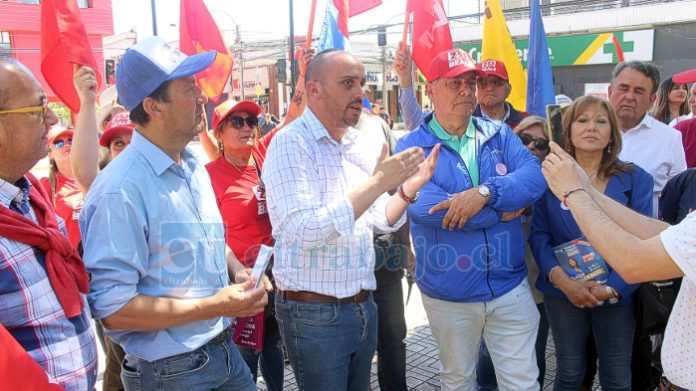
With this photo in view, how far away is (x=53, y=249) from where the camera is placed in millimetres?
1673

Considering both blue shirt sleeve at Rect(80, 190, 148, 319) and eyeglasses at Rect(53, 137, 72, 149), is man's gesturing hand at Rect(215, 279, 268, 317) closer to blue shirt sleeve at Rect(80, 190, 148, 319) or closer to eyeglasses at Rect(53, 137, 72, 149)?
blue shirt sleeve at Rect(80, 190, 148, 319)

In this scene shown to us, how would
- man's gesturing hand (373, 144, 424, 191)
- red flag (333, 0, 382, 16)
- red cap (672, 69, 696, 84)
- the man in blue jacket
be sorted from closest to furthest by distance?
man's gesturing hand (373, 144, 424, 191), the man in blue jacket, red cap (672, 69, 696, 84), red flag (333, 0, 382, 16)

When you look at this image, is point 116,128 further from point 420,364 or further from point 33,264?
point 420,364

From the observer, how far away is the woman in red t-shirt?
3205 mm

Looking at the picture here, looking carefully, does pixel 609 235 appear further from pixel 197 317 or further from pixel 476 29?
pixel 476 29

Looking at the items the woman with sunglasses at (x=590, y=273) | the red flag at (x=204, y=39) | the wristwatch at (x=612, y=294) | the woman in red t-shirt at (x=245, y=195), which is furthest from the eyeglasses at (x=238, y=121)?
the wristwatch at (x=612, y=294)

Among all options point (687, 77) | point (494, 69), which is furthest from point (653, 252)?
point (687, 77)

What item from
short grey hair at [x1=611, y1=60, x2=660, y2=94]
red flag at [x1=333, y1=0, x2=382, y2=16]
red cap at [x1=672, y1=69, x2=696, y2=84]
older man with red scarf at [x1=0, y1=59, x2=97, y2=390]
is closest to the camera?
older man with red scarf at [x1=0, y1=59, x2=97, y2=390]

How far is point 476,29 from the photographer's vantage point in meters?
20.1

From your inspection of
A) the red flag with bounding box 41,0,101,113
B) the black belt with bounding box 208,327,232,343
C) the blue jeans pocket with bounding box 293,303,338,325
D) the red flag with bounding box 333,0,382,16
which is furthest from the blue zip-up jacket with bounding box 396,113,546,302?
the red flag with bounding box 333,0,382,16

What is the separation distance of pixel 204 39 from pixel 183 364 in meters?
3.39

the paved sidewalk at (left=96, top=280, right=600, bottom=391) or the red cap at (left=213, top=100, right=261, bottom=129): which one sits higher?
the red cap at (left=213, top=100, right=261, bottom=129)

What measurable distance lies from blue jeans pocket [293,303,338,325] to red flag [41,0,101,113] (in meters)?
2.03

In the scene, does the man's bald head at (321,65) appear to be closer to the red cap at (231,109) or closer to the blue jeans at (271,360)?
the red cap at (231,109)
